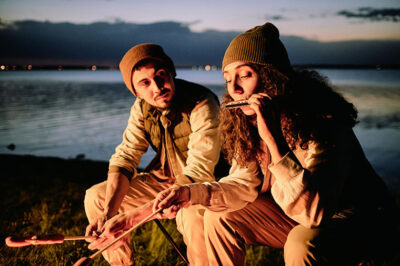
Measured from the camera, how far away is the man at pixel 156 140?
3182mm

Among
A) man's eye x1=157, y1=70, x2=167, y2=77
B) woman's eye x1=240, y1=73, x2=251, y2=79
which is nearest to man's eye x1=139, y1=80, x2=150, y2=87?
man's eye x1=157, y1=70, x2=167, y2=77

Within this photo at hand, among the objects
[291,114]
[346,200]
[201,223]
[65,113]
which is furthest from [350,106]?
[65,113]

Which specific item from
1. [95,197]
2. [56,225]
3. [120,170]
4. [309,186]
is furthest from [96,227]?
[309,186]

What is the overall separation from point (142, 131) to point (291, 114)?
1988 millimetres

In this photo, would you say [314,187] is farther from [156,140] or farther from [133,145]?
[133,145]

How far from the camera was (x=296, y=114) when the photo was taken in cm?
242

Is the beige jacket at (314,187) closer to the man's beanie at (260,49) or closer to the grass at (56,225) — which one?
the man's beanie at (260,49)

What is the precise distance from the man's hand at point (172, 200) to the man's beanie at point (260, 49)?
3.80ft

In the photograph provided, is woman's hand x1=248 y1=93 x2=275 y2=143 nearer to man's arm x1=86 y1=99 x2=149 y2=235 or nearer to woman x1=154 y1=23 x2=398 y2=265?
woman x1=154 y1=23 x2=398 y2=265

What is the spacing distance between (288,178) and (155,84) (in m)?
1.89

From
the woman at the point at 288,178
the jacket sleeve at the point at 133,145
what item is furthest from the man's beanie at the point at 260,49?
the jacket sleeve at the point at 133,145

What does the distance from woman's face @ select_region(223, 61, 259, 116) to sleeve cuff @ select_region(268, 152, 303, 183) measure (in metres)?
0.64

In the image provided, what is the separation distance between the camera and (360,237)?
2.17 metres

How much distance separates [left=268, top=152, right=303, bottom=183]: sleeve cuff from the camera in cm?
202
